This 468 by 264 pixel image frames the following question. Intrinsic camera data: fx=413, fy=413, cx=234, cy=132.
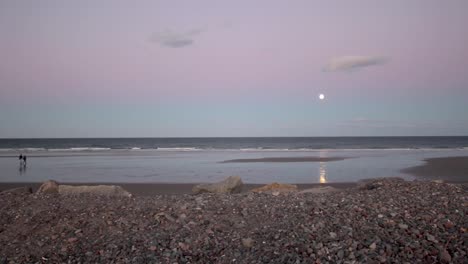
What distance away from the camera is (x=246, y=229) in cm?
736

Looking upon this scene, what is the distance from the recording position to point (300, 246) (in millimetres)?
6473

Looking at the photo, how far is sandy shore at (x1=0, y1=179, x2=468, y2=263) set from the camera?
630 centimetres

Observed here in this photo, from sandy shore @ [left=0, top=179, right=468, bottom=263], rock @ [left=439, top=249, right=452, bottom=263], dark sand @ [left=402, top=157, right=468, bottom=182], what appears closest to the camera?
rock @ [left=439, top=249, right=452, bottom=263]

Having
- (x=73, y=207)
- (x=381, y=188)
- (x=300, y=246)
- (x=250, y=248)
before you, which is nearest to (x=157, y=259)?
(x=250, y=248)

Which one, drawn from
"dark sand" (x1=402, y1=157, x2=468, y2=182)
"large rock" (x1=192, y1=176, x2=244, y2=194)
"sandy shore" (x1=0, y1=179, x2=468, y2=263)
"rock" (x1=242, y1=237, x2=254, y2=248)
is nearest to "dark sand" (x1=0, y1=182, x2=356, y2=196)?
"large rock" (x1=192, y1=176, x2=244, y2=194)

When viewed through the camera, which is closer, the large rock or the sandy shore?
the sandy shore

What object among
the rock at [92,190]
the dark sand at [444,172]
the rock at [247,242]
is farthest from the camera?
the dark sand at [444,172]

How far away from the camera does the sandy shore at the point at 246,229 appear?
20.7 feet

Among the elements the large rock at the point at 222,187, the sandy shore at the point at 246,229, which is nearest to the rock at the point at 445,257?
the sandy shore at the point at 246,229

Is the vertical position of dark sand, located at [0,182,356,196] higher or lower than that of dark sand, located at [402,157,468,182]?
lower

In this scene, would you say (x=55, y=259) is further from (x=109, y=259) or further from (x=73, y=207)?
(x=73, y=207)

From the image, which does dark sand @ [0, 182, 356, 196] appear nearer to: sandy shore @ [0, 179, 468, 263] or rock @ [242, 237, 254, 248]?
sandy shore @ [0, 179, 468, 263]

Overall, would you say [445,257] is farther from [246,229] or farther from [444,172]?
[444,172]

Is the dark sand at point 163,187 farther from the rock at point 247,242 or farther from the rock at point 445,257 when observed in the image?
the rock at point 445,257
